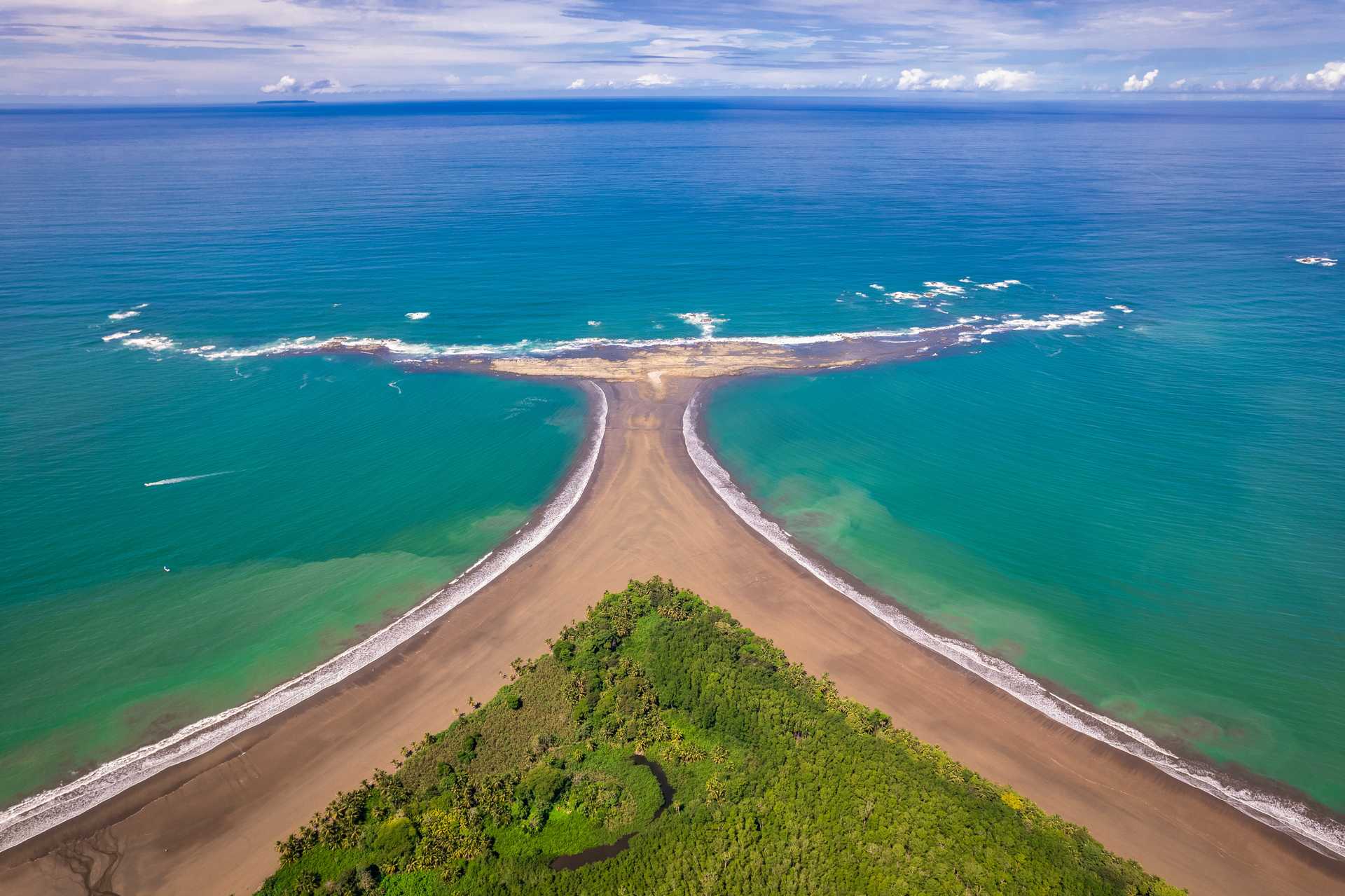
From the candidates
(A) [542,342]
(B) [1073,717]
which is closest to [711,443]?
(A) [542,342]

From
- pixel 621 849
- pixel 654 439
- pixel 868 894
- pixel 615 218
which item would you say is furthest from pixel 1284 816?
pixel 615 218

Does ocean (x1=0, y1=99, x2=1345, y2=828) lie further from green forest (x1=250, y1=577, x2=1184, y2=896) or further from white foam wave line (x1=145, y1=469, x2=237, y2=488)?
green forest (x1=250, y1=577, x2=1184, y2=896)

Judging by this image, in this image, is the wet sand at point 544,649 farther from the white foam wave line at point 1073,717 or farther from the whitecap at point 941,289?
the whitecap at point 941,289

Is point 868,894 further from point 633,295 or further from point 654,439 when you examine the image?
point 633,295

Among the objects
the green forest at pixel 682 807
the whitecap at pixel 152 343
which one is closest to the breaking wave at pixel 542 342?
the whitecap at pixel 152 343

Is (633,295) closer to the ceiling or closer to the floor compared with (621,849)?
closer to the ceiling

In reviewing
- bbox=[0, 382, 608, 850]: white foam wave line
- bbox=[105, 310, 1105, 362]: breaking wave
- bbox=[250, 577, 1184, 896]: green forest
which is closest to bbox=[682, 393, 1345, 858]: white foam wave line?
bbox=[250, 577, 1184, 896]: green forest
